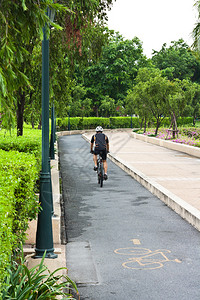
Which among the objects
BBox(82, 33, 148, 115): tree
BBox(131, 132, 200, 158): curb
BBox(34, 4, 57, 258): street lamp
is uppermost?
BBox(82, 33, 148, 115): tree

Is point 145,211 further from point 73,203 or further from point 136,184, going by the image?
point 136,184

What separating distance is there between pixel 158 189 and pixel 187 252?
514cm

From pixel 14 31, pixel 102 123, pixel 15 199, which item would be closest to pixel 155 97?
pixel 102 123

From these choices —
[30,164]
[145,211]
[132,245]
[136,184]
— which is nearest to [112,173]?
[136,184]

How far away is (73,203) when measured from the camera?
11.8 meters

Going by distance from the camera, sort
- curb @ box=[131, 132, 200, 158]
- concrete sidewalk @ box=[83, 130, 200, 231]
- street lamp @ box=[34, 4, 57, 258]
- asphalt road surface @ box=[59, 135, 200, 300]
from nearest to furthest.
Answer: asphalt road surface @ box=[59, 135, 200, 300], street lamp @ box=[34, 4, 57, 258], concrete sidewalk @ box=[83, 130, 200, 231], curb @ box=[131, 132, 200, 158]

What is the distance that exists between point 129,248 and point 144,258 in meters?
0.60

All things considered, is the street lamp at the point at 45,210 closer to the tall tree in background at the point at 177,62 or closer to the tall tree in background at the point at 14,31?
the tall tree in background at the point at 14,31

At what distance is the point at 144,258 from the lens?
705cm

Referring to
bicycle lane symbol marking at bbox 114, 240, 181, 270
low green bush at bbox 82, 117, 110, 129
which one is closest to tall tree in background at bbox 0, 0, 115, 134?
bicycle lane symbol marking at bbox 114, 240, 181, 270

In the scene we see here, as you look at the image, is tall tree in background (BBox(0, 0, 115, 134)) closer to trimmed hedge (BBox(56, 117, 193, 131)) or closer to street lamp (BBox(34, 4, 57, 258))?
street lamp (BBox(34, 4, 57, 258))

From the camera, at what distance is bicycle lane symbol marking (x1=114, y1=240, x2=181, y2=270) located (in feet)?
21.8

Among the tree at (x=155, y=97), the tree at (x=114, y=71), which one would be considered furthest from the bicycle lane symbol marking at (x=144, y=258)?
the tree at (x=114, y=71)

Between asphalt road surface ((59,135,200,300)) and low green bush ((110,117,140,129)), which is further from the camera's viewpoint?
low green bush ((110,117,140,129))
